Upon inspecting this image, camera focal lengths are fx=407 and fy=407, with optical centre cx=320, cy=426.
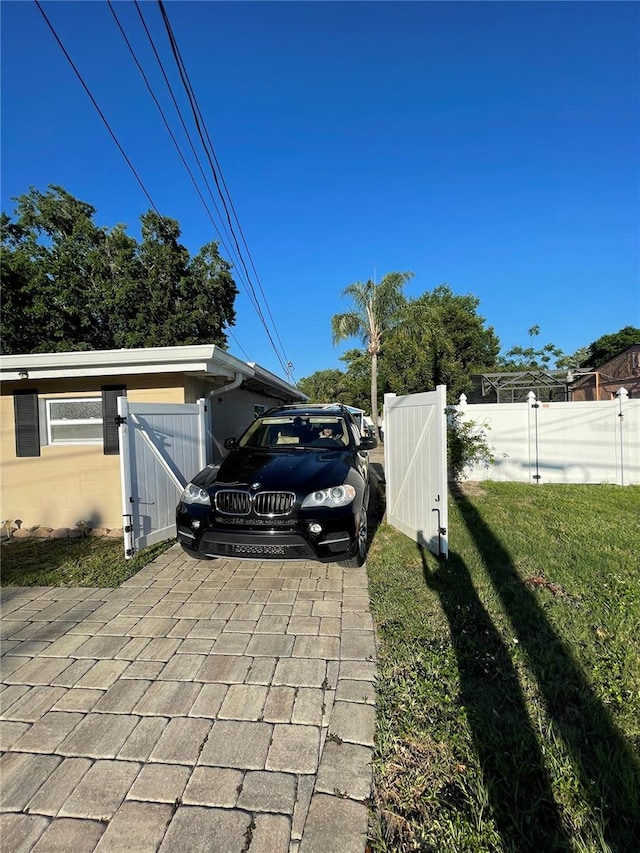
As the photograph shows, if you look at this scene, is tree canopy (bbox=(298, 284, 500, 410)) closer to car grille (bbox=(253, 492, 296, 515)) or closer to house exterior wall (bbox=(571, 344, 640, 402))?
house exterior wall (bbox=(571, 344, 640, 402))

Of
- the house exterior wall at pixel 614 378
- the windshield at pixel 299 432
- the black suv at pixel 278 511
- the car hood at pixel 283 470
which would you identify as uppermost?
the house exterior wall at pixel 614 378

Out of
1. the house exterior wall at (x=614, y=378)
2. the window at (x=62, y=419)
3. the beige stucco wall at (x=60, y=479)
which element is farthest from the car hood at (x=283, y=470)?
the house exterior wall at (x=614, y=378)

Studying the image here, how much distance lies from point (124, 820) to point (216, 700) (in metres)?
0.71

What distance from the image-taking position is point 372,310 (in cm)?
2053

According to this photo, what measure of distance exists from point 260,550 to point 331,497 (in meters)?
0.79

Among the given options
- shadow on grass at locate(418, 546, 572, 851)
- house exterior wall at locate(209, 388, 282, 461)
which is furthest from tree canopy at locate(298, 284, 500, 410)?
shadow on grass at locate(418, 546, 572, 851)

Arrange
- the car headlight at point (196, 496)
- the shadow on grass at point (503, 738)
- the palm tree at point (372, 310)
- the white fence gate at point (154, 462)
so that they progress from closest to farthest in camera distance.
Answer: the shadow on grass at point (503, 738), the car headlight at point (196, 496), the white fence gate at point (154, 462), the palm tree at point (372, 310)

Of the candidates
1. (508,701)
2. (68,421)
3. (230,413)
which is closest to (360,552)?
(508,701)


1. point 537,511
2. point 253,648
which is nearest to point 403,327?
point 537,511

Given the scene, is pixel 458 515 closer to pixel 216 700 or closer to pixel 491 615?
pixel 491 615

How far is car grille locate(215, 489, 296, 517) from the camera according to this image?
3648mm

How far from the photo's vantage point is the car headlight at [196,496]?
3906 millimetres

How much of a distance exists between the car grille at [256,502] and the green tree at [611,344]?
42454 millimetres

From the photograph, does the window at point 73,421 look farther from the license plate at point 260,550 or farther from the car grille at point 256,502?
the license plate at point 260,550
